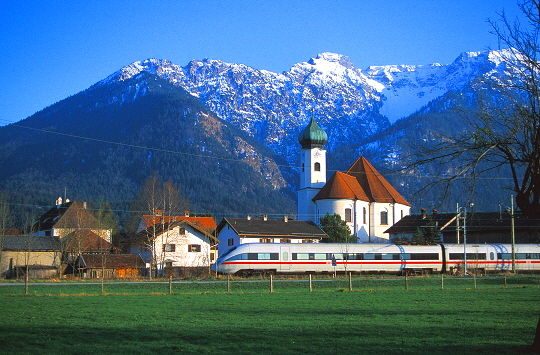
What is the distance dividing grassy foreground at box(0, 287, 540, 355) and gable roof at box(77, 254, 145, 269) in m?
34.6

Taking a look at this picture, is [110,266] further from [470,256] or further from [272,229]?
[470,256]

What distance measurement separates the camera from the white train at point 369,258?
2119 inches

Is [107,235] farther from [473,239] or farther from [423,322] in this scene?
[423,322]

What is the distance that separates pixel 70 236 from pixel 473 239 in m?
45.4

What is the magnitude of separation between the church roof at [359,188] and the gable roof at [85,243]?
34185 mm

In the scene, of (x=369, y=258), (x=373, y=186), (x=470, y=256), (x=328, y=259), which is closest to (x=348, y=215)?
(x=373, y=186)

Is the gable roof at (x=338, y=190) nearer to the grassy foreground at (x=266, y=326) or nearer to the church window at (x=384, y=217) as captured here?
the church window at (x=384, y=217)

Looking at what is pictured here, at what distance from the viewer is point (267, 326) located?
57.2 ft

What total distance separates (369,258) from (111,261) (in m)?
23.9

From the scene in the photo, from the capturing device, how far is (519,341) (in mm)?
14617

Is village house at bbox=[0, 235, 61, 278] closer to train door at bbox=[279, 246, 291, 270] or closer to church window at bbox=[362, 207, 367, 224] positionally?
train door at bbox=[279, 246, 291, 270]

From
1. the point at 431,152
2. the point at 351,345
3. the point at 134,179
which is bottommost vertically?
the point at 351,345

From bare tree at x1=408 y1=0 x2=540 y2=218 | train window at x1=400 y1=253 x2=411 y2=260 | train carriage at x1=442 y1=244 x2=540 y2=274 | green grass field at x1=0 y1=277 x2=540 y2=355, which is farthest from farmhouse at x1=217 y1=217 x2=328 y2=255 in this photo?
bare tree at x1=408 y1=0 x2=540 y2=218

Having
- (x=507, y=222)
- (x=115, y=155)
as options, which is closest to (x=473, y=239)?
(x=507, y=222)
